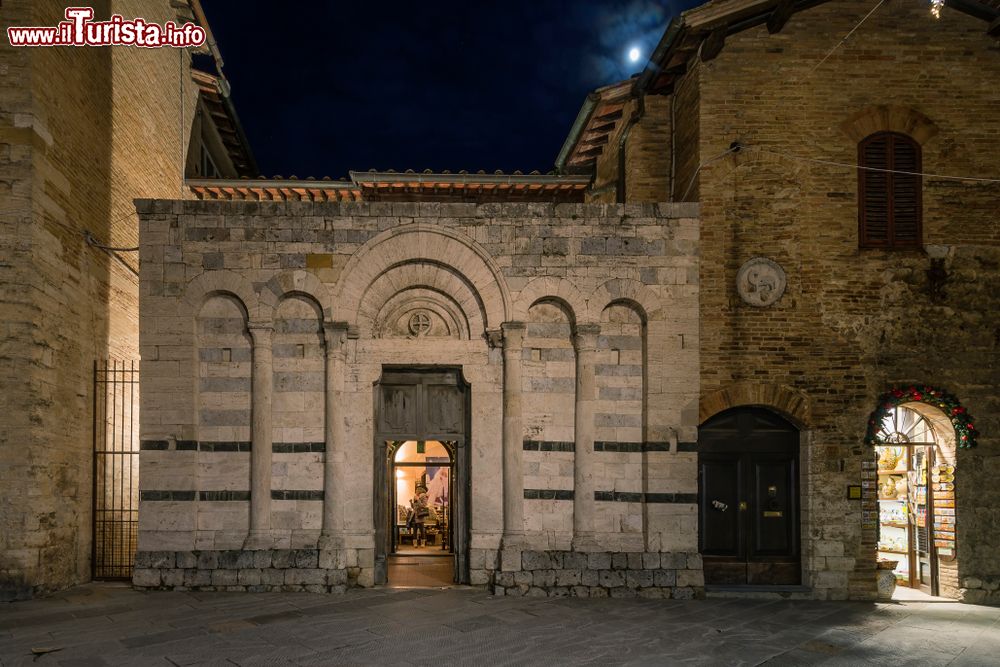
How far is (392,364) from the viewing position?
34.7 ft

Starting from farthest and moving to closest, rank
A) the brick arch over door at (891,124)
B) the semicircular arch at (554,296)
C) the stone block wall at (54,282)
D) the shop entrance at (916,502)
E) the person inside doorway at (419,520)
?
the person inside doorway at (419,520), the brick arch over door at (891,124), the shop entrance at (916,502), the semicircular arch at (554,296), the stone block wall at (54,282)

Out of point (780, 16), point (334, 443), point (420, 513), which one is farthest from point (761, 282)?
point (420, 513)

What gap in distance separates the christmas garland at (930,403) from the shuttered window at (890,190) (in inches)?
90.2

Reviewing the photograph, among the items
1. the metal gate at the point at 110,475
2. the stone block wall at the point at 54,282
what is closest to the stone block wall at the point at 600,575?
the metal gate at the point at 110,475

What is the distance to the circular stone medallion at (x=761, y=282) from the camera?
10.8 metres

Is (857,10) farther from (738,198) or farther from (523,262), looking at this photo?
(523,262)

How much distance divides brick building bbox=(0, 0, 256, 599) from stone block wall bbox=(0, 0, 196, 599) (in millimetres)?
17

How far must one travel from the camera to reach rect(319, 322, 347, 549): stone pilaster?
10.2 meters

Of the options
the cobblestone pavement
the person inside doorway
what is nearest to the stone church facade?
the cobblestone pavement

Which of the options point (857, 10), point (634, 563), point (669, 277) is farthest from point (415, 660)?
point (857, 10)

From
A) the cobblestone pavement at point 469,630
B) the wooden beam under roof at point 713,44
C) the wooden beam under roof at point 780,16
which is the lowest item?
the cobblestone pavement at point 469,630

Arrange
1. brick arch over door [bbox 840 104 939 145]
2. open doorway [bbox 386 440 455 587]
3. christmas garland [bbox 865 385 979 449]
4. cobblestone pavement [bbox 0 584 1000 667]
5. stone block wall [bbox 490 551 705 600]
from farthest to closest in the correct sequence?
open doorway [bbox 386 440 455 587], brick arch over door [bbox 840 104 939 145], christmas garland [bbox 865 385 979 449], stone block wall [bbox 490 551 705 600], cobblestone pavement [bbox 0 584 1000 667]

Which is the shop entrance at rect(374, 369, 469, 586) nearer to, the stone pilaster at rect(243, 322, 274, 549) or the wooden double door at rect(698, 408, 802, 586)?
the stone pilaster at rect(243, 322, 274, 549)

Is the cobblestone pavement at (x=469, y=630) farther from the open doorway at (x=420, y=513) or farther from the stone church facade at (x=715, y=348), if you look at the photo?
the open doorway at (x=420, y=513)
